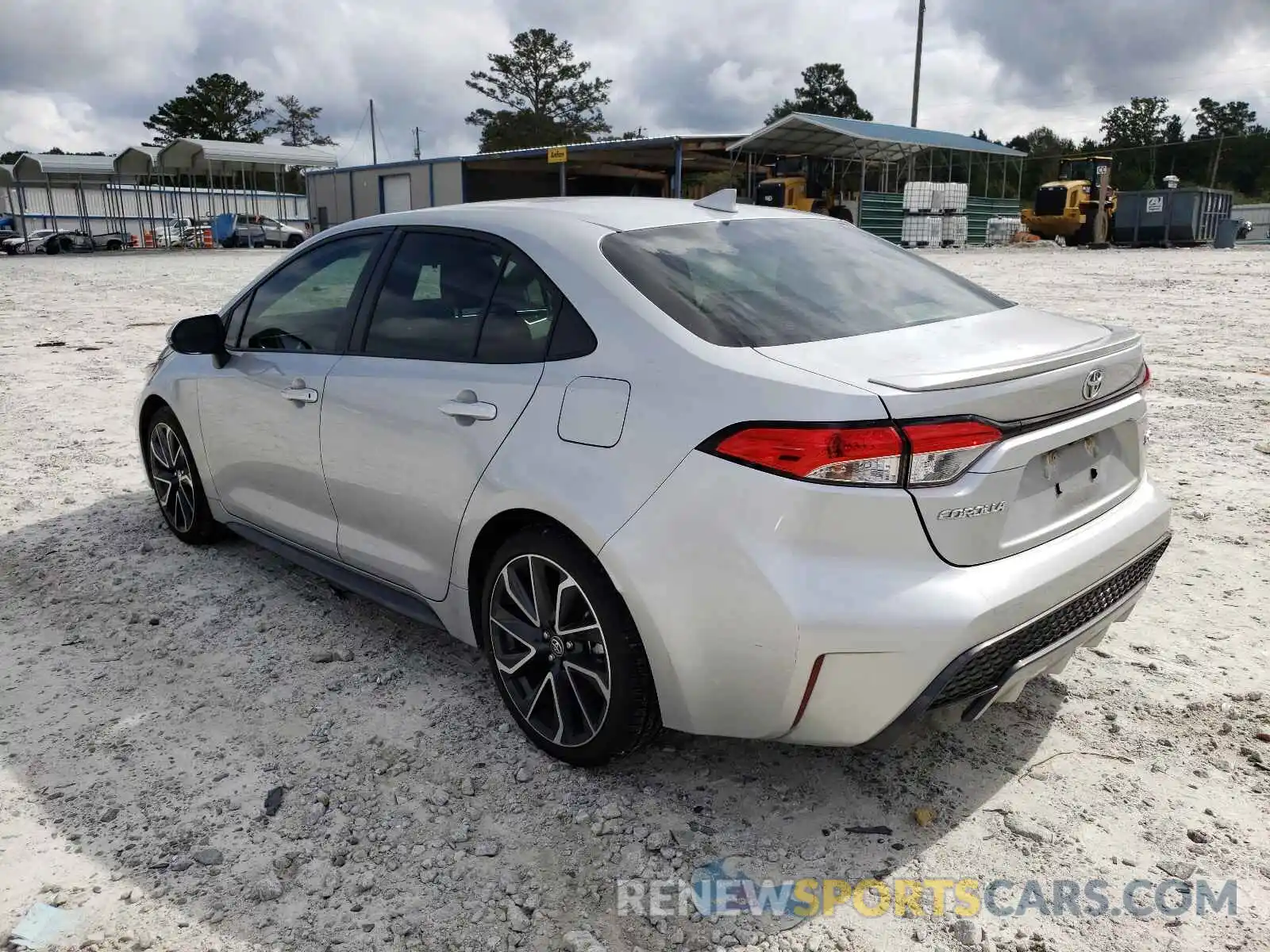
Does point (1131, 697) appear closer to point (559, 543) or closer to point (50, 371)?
point (559, 543)

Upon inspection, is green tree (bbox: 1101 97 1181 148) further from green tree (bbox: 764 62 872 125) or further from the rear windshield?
the rear windshield

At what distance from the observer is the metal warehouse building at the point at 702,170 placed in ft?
104

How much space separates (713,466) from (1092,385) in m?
1.08

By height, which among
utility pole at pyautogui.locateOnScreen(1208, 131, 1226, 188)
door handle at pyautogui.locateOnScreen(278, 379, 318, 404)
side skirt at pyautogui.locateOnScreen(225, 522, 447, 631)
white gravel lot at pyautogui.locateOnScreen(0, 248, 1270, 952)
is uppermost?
utility pole at pyautogui.locateOnScreen(1208, 131, 1226, 188)

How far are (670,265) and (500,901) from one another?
1.76m

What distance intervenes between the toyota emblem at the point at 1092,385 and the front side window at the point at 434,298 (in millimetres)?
1749

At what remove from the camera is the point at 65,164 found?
39.8 meters

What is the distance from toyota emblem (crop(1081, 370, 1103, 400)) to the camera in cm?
259

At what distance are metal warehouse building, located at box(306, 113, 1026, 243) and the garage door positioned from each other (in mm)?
51

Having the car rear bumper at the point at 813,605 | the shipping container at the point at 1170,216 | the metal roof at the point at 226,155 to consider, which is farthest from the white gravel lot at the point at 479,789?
the metal roof at the point at 226,155

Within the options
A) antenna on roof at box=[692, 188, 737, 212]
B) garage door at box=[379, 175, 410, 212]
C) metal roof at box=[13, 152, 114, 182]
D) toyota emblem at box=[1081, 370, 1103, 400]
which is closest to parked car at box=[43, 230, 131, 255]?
metal roof at box=[13, 152, 114, 182]

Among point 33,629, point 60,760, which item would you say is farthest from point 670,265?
point 33,629

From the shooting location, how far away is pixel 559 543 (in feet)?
8.89

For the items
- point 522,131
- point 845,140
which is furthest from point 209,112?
point 845,140
